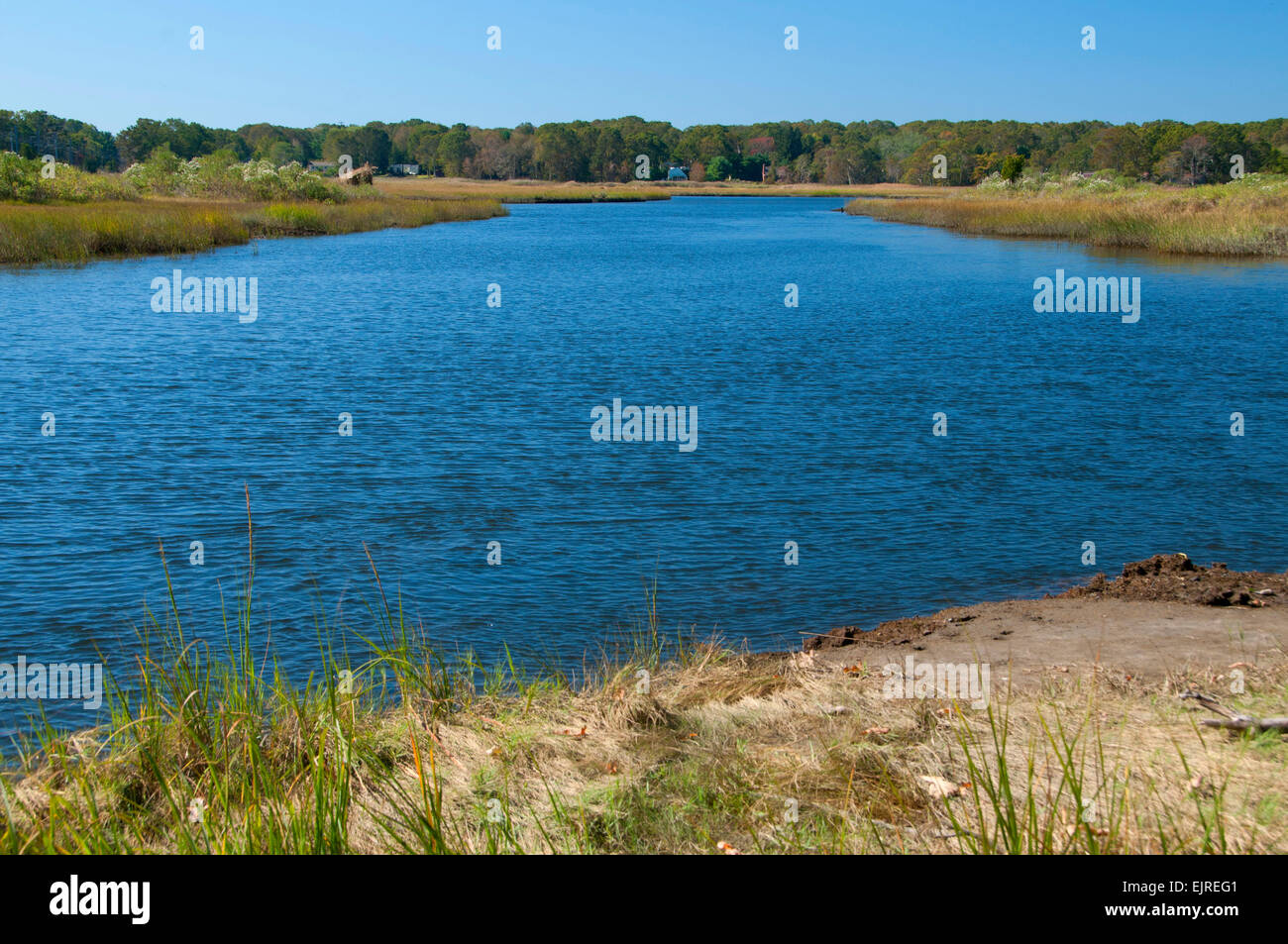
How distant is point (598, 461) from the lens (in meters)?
13.9

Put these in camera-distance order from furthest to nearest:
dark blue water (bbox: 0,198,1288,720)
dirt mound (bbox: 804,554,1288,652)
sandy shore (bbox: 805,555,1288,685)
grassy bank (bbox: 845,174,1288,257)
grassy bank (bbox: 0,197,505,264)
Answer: grassy bank (bbox: 845,174,1288,257)
grassy bank (bbox: 0,197,505,264)
dark blue water (bbox: 0,198,1288,720)
dirt mound (bbox: 804,554,1288,652)
sandy shore (bbox: 805,555,1288,685)

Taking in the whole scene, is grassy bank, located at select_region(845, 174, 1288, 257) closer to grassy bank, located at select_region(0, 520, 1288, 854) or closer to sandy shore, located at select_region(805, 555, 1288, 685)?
sandy shore, located at select_region(805, 555, 1288, 685)

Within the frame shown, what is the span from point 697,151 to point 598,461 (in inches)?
7727

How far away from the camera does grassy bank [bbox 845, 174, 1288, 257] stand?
4303 cm

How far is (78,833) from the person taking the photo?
3.80 metres

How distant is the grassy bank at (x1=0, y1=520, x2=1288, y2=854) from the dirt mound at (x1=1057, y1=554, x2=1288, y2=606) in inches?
91.1

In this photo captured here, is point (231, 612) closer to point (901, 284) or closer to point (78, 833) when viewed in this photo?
point (78, 833)

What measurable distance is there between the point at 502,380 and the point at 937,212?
56.1 m

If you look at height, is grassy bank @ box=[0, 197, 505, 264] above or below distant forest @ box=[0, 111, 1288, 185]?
below

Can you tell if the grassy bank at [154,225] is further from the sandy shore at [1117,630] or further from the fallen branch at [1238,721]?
the fallen branch at [1238,721]

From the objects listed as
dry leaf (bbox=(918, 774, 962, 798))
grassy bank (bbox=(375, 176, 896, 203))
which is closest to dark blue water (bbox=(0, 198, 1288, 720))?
dry leaf (bbox=(918, 774, 962, 798))

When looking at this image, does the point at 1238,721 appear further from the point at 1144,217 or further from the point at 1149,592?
the point at 1144,217

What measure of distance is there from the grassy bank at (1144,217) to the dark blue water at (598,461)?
14.8 meters

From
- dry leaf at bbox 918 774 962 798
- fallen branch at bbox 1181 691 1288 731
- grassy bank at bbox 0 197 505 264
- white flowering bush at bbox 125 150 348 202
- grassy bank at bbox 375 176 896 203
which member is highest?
grassy bank at bbox 375 176 896 203
